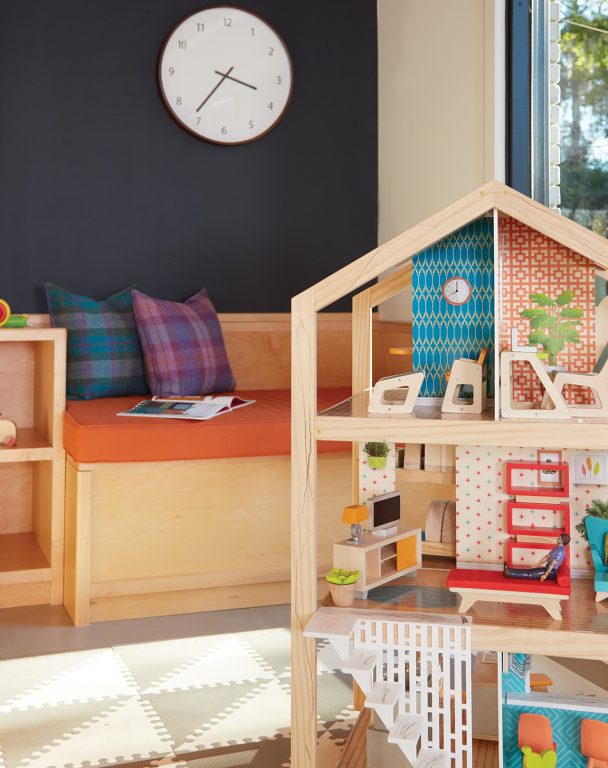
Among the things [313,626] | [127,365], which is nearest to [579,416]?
[313,626]

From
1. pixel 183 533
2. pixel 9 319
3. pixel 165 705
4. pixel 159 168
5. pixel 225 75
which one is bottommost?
pixel 165 705

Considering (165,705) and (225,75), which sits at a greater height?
(225,75)

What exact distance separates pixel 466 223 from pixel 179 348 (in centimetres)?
205

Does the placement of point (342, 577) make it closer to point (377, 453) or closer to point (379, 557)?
point (379, 557)

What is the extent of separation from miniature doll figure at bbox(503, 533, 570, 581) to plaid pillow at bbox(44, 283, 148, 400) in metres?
2.12

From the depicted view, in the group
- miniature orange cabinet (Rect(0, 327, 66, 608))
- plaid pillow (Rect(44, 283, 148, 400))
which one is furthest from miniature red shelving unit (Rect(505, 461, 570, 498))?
plaid pillow (Rect(44, 283, 148, 400))

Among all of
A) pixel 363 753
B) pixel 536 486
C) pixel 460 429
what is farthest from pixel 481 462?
pixel 363 753

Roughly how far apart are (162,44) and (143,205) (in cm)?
61

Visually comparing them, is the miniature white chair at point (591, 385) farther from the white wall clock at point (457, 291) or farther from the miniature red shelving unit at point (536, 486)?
the white wall clock at point (457, 291)

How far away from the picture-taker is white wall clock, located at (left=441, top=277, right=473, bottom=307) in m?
1.72

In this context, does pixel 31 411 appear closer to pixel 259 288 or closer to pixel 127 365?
pixel 127 365

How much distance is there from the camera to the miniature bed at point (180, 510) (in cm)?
281

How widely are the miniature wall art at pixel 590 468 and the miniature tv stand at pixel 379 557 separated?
0.30 metres

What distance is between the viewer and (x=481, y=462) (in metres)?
1.66
